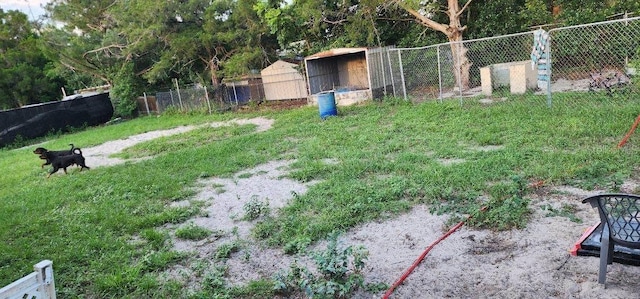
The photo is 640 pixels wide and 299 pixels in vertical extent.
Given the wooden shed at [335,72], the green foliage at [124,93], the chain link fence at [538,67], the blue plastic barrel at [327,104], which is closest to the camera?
the chain link fence at [538,67]

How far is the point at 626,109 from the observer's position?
7074 millimetres

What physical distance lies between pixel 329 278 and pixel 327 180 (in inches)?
106

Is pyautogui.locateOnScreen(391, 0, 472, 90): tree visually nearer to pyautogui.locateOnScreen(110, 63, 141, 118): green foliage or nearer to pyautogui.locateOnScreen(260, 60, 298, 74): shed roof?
pyautogui.locateOnScreen(260, 60, 298, 74): shed roof

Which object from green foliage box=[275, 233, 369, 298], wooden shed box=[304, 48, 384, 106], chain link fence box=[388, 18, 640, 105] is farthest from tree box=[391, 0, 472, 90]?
green foliage box=[275, 233, 369, 298]

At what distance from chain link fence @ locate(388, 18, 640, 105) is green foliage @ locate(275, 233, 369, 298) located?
635cm

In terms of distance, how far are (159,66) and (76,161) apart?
34.5ft

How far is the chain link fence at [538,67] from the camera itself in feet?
28.6

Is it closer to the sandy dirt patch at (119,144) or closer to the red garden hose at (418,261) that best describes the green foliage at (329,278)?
the red garden hose at (418,261)

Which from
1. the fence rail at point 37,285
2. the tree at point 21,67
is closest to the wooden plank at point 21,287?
the fence rail at point 37,285

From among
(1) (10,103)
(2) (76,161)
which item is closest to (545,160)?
(2) (76,161)

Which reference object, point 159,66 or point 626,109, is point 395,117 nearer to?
point 626,109

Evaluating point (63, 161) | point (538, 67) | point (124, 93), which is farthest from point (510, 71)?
point (124, 93)

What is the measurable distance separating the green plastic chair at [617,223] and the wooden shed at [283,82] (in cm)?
1415

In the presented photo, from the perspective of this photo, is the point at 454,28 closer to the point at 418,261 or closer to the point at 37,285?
the point at 418,261
